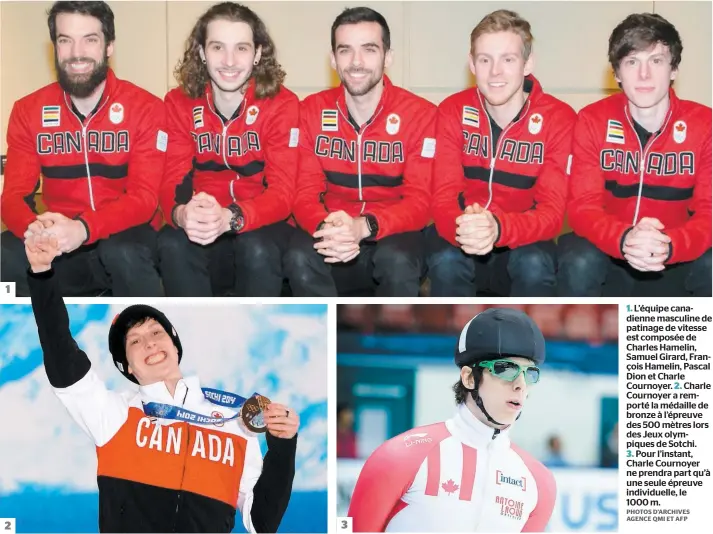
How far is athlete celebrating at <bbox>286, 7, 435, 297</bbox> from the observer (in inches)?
118

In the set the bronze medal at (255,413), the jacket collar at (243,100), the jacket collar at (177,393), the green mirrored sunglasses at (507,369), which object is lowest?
the bronze medal at (255,413)

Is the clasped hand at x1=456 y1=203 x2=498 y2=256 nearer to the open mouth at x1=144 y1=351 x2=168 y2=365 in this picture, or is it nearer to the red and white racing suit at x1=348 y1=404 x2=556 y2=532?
the red and white racing suit at x1=348 y1=404 x2=556 y2=532

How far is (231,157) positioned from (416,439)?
1.21 meters

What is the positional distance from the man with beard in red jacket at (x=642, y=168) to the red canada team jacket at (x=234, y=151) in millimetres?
1039

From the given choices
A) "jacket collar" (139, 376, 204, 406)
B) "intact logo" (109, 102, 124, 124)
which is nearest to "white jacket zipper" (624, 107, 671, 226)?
"jacket collar" (139, 376, 204, 406)

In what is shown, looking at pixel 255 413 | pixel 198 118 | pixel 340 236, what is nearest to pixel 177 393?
pixel 255 413

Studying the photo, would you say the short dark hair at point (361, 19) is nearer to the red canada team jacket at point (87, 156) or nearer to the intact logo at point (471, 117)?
the intact logo at point (471, 117)

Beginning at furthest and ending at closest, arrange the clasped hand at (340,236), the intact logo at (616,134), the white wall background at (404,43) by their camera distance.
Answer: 1. the white wall background at (404,43)
2. the intact logo at (616,134)
3. the clasped hand at (340,236)

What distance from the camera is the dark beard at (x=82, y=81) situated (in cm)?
306

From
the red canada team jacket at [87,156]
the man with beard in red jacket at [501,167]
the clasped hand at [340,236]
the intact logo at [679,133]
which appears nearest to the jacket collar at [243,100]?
the red canada team jacket at [87,156]

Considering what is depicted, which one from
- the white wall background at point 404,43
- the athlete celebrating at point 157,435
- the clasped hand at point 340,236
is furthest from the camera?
the white wall background at point 404,43

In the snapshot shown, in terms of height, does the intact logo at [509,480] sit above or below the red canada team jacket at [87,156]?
below

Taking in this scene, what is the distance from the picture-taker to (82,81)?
306 cm

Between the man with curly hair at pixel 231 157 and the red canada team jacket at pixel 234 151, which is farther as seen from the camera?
the red canada team jacket at pixel 234 151
